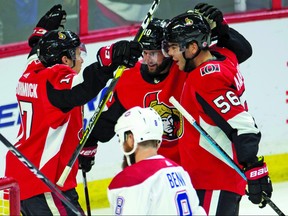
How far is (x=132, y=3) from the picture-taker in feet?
20.5

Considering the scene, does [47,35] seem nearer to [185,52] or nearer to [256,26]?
[185,52]

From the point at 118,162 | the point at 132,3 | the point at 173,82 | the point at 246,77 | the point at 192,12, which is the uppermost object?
the point at 192,12

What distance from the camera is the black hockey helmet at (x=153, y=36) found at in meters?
4.54

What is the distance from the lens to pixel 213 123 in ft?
14.2

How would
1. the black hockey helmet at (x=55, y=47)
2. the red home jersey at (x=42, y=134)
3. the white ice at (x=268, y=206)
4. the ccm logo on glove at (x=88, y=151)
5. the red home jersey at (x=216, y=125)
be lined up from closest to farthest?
1. the red home jersey at (x=216, y=125)
2. the red home jersey at (x=42, y=134)
3. the black hockey helmet at (x=55, y=47)
4. the ccm logo on glove at (x=88, y=151)
5. the white ice at (x=268, y=206)

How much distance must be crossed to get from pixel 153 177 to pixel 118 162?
2.65 metres

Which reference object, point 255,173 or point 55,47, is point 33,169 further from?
point 255,173

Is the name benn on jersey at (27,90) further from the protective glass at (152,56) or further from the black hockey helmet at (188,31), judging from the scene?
the black hockey helmet at (188,31)

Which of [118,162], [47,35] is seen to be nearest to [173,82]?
[47,35]

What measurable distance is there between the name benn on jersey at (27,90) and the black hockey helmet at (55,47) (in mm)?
151

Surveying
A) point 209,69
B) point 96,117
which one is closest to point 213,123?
point 209,69

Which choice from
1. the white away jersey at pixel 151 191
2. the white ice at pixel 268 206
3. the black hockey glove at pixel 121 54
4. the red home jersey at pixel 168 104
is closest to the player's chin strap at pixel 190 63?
the red home jersey at pixel 168 104

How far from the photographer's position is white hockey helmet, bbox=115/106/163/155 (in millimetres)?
3562

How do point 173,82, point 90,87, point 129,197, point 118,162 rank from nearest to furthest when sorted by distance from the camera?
1. point 129,197
2. point 90,87
3. point 173,82
4. point 118,162
